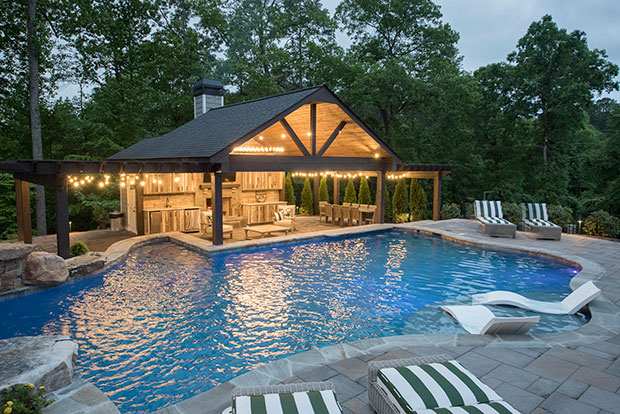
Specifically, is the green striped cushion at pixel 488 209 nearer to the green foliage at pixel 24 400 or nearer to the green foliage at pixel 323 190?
the green foliage at pixel 323 190

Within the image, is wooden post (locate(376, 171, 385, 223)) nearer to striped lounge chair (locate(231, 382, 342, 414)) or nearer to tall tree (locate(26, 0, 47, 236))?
striped lounge chair (locate(231, 382, 342, 414))

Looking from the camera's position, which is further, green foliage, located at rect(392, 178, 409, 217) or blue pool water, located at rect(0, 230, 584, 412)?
green foliage, located at rect(392, 178, 409, 217)

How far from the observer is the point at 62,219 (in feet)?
31.5

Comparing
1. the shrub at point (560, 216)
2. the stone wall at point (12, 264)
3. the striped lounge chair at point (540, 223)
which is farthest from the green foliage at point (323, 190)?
the stone wall at point (12, 264)

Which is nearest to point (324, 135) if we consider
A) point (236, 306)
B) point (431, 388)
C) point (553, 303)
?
point (236, 306)

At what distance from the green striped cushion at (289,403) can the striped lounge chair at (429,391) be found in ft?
1.60

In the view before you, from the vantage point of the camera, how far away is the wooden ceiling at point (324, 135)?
14336mm

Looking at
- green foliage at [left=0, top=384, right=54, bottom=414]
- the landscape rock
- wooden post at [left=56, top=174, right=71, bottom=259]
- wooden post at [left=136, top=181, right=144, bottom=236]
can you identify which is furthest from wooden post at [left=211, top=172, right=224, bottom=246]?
green foliage at [left=0, top=384, right=54, bottom=414]

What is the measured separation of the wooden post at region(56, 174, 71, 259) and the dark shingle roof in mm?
3675

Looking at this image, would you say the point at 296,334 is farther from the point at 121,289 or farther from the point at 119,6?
the point at 119,6

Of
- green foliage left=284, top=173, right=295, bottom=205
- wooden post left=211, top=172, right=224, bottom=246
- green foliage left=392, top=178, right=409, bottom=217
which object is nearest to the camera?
wooden post left=211, top=172, right=224, bottom=246

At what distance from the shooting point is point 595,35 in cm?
7125

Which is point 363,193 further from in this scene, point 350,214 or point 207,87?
point 207,87

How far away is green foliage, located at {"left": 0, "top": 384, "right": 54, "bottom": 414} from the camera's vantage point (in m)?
3.34
